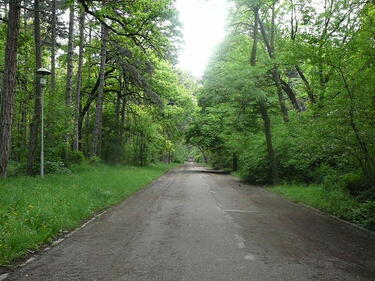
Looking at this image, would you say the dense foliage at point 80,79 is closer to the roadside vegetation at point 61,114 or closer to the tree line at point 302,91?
the roadside vegetation at point 61,114

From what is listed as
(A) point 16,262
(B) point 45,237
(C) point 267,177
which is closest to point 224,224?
(B) point 45,237

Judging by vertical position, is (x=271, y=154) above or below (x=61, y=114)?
below

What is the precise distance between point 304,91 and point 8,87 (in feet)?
48.3

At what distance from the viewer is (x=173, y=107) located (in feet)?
97.7

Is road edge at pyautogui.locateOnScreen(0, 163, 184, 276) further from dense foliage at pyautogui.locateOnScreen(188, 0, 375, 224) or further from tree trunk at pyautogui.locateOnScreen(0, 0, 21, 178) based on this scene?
dense foliage at pyautogui.locateOnScreen(188, 0, 375, 224)

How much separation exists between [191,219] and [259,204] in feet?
14.3

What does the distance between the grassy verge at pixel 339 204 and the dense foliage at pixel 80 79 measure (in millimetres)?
8654

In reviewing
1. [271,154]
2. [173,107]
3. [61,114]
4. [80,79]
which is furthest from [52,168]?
[173,107]

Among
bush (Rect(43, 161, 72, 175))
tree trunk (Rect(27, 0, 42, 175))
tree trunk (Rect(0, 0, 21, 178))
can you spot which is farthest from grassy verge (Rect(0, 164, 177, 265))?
bush (Rect(43, 161, 72, 175))

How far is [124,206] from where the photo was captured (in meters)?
11.4

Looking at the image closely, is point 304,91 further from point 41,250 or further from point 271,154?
point 41,250

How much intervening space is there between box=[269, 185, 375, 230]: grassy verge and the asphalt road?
586 millimetres

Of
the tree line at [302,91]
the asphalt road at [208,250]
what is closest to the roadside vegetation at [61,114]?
the asphalt road at [208,250]

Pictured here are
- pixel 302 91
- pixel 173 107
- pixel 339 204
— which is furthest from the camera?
pixel 173 107
